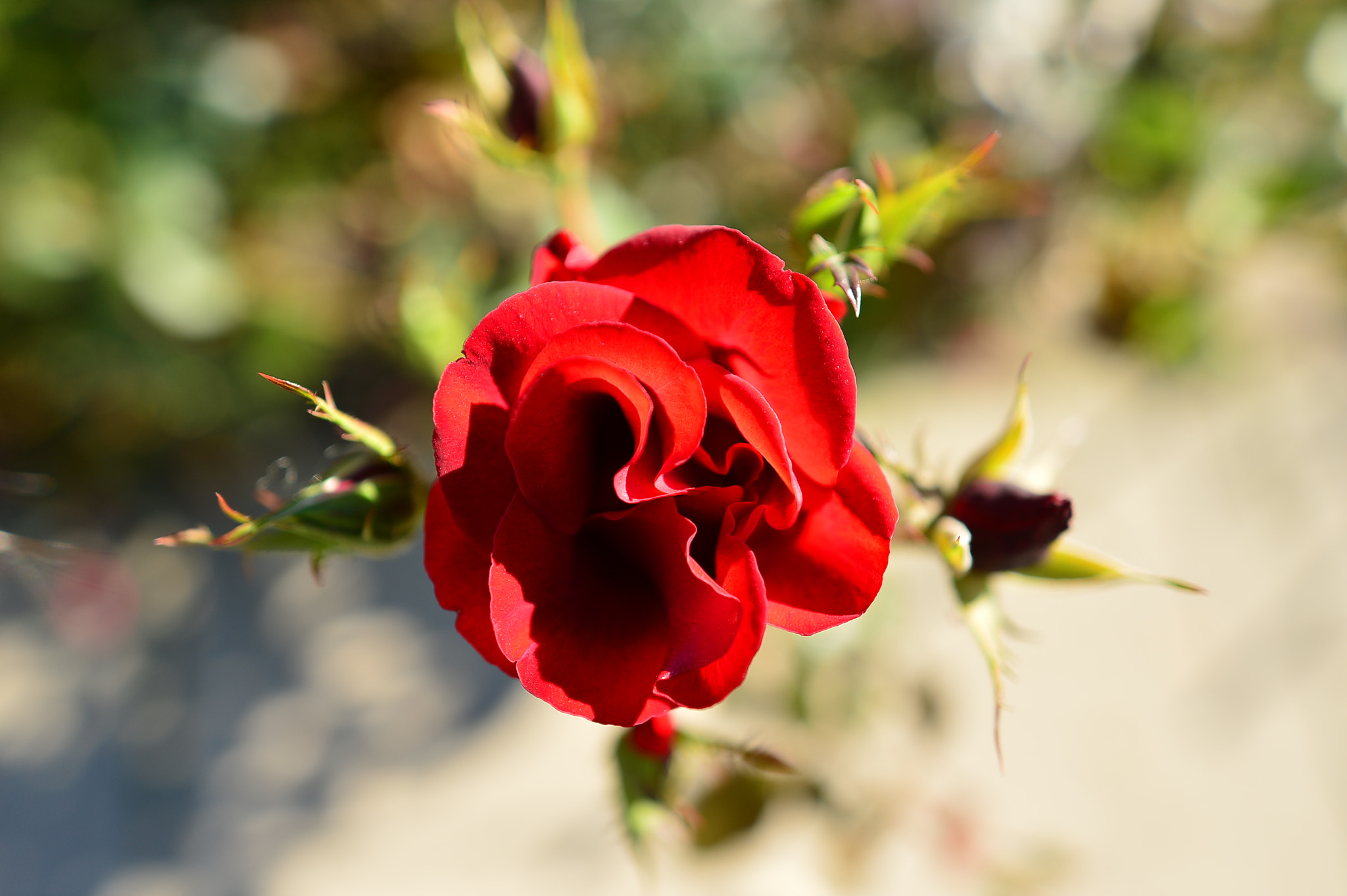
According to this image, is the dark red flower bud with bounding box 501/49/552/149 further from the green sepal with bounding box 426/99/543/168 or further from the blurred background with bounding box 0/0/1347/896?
the blurred background with bounding box 0/0/1347/896

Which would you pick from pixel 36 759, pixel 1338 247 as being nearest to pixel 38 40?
pixel 36 759

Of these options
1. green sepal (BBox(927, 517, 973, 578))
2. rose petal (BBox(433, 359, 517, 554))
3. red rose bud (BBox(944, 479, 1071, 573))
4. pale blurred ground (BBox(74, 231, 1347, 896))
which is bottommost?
pale blurred ground (BBox(74, 231, 1347, 896))

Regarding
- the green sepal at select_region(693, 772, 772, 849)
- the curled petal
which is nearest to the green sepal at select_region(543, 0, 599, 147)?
the curled petal

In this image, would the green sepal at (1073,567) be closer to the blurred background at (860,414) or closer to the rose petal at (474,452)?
the rose petal at (474,452)

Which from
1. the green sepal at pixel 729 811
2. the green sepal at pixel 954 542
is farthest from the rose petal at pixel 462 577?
the green sepal at pixel 729 811

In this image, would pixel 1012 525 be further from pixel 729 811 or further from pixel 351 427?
pixel 729 811

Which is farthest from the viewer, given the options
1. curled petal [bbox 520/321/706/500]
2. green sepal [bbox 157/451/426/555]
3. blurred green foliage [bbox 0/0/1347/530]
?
blurred green foliage [bbox 0/0/1347/530]

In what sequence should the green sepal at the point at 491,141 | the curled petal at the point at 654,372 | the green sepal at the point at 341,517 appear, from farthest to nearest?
the green sepal at the point at 491,141
the green sepal at the point at 341,517
the curled petal at the point at 654,372

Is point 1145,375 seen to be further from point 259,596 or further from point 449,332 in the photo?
point 259,596
